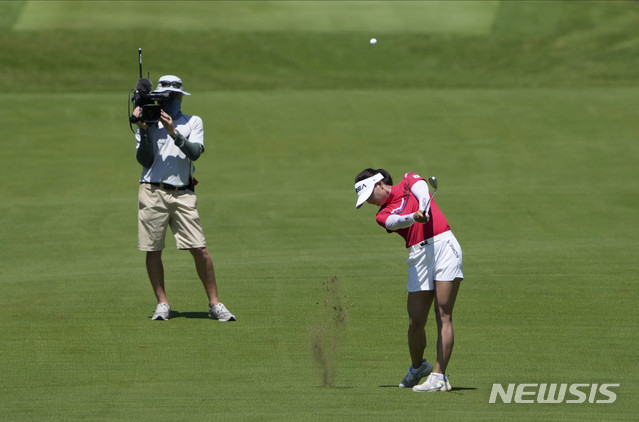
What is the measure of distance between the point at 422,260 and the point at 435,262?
0.32 feet

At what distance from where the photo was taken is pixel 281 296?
1115 centimetres

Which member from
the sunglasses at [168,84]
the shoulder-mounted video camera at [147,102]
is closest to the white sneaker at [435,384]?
the shoulder-mounted video camera at [147,102]

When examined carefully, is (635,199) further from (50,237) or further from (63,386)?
(63,386)

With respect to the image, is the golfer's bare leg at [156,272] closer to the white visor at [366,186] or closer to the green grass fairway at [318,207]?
the green grass fairway at [318,207]

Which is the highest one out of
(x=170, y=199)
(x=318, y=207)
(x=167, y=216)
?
(x=170, y=199)

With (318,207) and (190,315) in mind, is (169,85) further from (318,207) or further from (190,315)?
(318,207)

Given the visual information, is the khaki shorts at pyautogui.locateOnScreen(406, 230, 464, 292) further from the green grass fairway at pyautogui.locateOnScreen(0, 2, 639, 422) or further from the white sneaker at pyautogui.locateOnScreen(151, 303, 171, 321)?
the white sneaker at pyautogui.locateOnScreen(151, 303, 171, 321)

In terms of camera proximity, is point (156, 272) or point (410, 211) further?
point (156, 272)

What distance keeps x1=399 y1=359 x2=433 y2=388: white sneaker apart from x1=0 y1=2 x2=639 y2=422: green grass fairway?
6.1 inches

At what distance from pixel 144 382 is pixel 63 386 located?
22.6 inches

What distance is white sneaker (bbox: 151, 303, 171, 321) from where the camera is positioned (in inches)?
395

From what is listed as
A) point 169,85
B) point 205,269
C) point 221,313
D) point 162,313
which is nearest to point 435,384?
point 221,313

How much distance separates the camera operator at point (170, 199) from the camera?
32.8 ft

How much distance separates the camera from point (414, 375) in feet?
25.8
